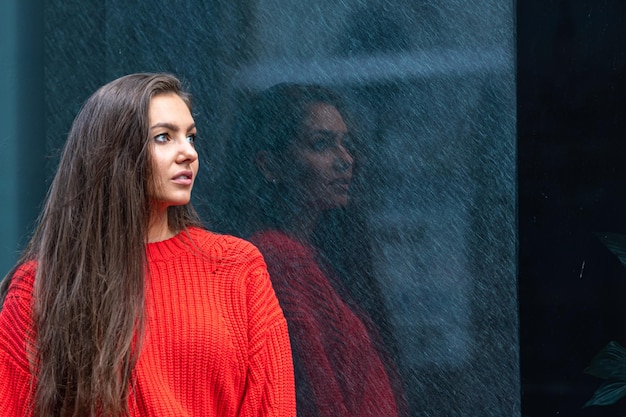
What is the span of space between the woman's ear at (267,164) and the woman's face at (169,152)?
99 centimetres

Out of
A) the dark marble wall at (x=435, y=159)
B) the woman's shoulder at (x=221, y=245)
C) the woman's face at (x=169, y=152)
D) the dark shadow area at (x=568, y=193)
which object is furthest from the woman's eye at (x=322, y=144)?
the woman's face at (x=169, y=152)

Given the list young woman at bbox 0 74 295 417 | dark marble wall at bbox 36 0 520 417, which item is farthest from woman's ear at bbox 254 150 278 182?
young woman at bbox 0 74 295 417

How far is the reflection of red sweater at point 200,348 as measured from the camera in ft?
9.30

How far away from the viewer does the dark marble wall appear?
3670 millimetres

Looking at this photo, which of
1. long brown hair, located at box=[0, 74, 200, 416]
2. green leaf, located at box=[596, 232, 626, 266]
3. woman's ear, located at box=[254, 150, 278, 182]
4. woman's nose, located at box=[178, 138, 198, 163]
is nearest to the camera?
long brown hair, located at box=[0, 74, 200, 416]

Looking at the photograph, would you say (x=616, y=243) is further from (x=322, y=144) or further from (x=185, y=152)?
(x=185, y=152)

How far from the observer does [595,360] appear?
3598 millimetres

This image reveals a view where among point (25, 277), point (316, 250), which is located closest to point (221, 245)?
point (25, 277)

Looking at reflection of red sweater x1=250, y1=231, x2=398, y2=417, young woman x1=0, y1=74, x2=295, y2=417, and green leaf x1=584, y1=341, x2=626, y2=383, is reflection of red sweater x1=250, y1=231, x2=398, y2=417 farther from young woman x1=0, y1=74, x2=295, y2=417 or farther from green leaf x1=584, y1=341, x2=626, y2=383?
young woman x1=0, y1=74, x2=295, y2=417

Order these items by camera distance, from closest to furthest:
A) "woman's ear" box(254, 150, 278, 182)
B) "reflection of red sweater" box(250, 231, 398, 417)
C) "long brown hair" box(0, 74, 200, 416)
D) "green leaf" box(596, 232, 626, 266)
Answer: "long brown hair" box(0, 74, 200, 416)
"green leaf" box(596, 232, 626, 266)
"reflection of red sweater" box(250, 231, 398, 417)
"woman's ear" box(254, 150, 278, 182)

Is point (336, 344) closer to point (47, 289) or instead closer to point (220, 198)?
point (220, 198)

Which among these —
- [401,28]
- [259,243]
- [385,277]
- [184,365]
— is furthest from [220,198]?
[184,365]

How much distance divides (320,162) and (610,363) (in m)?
1.32

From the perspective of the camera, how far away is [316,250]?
3836 mm
